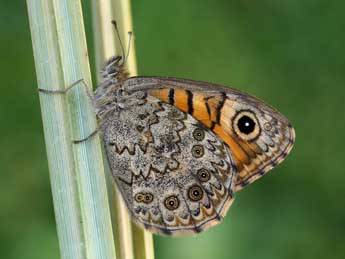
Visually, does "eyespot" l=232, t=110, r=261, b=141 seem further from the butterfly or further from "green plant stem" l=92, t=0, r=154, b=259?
"green plant stem" l=92, t=0, r=154, b=259

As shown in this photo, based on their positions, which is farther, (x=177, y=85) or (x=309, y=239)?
(x=309, y=239)

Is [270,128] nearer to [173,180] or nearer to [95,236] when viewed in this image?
[173,180]

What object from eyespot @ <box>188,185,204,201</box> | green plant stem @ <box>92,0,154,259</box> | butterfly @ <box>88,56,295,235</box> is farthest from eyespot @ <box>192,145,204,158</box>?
green plant stem @ <box>92,0,154,259</box>

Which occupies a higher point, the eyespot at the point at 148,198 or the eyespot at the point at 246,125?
the eyespot at the point at 246,125

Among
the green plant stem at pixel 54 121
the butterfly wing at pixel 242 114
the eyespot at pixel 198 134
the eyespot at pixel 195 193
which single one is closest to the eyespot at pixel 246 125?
the butterfly wing at pixel 242 114

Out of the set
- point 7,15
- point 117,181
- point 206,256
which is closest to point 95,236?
point 117,181

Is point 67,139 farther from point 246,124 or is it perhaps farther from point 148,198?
point 246,124

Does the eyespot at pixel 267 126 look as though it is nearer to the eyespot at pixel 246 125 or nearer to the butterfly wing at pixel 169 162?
the eyespot at pixel 246 125
